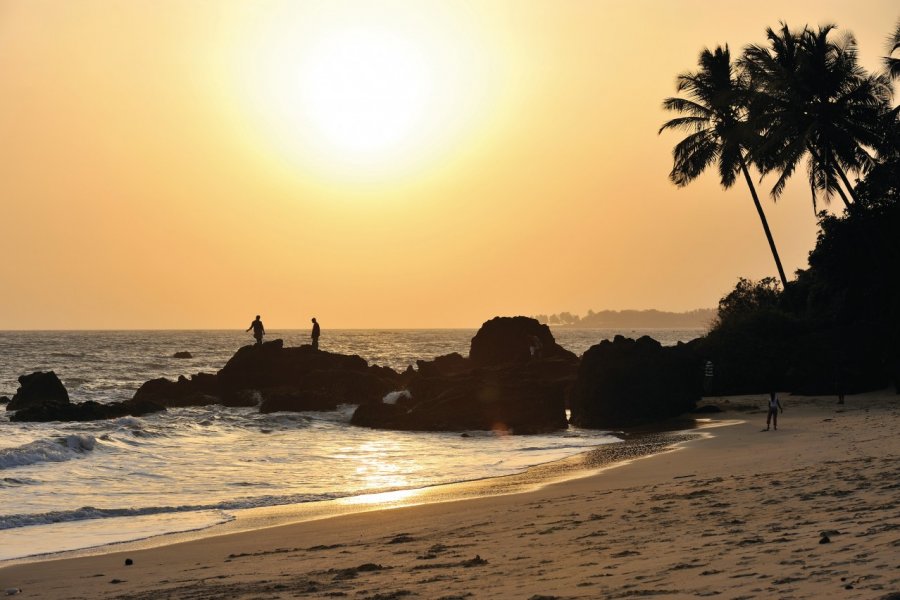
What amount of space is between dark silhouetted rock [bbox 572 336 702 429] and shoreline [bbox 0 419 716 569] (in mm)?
6401

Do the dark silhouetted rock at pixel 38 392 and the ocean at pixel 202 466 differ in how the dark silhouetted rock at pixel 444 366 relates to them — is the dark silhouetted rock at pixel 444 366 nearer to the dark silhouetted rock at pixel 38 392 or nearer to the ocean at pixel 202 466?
the ocean at pixel 202 466

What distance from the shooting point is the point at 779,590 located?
23.4 ft

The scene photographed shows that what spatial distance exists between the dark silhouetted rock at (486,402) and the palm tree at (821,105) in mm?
13641

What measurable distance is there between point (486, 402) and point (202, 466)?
12352mm

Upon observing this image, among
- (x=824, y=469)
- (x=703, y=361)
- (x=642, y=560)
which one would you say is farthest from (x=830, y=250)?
(x=642, y=560)

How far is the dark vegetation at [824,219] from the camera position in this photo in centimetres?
3369

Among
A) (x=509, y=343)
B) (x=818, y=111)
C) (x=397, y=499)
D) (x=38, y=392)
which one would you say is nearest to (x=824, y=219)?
(x=818, y=111)

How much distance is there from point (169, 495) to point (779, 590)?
13.8m

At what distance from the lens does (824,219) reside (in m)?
35.3

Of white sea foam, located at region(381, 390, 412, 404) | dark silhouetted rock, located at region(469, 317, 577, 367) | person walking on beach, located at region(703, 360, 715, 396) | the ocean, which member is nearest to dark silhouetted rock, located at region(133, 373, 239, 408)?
the ocean

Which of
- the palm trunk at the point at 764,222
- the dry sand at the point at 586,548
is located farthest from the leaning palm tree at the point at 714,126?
the dry sand at the point at 586,548

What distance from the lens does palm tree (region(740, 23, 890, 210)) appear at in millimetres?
38312

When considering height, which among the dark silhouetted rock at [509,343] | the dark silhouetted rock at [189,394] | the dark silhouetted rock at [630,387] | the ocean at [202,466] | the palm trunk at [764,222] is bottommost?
the ocean at [202,466]

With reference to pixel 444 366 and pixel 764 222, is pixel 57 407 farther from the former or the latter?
pixel 764 222
